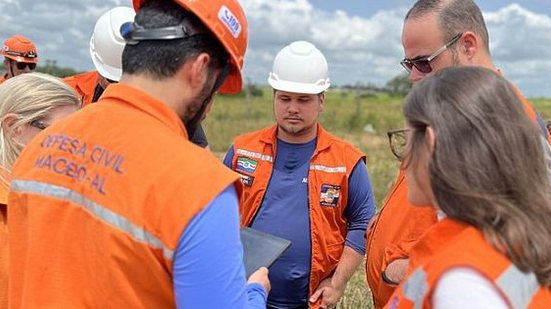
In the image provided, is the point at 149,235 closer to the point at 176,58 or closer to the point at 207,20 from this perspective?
the point at 176,58

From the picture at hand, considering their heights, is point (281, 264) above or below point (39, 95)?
below

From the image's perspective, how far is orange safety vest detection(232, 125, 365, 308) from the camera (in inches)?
136

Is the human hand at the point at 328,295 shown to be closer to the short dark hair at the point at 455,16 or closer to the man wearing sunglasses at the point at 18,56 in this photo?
the short dark hair at the point at 455,16

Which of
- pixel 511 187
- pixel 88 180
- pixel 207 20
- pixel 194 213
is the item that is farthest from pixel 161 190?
pixel 511 187

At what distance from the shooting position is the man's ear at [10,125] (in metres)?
2.47

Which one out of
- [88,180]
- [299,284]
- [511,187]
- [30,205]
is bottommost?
[299,284]

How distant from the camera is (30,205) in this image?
162 centimetres

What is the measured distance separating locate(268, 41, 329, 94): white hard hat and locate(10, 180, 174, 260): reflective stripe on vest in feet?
7.33

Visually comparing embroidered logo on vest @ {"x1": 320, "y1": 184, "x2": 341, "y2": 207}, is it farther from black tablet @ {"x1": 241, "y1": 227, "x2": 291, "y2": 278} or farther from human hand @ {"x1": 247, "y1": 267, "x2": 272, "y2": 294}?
human hand @ {"x1": 247, "y1": 267, "x2": 272, "y2": 294}

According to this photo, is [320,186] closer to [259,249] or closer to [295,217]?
[295,217]

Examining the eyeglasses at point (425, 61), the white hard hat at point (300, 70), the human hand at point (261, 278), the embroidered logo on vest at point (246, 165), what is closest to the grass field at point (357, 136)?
the embroidered logo on vest at point (246, 165)

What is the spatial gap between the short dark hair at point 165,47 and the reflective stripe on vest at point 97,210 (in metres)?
0.36

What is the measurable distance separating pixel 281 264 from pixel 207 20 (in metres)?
2.11

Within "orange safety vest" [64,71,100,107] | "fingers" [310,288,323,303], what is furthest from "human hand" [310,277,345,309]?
"orange safety vest" [64,71,100,107]
